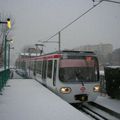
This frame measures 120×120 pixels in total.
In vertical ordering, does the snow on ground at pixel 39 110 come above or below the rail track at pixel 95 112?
above

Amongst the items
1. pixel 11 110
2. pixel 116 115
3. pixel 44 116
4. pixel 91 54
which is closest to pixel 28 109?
pixel 11 110

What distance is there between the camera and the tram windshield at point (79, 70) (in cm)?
1422

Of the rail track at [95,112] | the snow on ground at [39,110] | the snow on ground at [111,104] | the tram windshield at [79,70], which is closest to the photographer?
the snow on ground at [39,110]

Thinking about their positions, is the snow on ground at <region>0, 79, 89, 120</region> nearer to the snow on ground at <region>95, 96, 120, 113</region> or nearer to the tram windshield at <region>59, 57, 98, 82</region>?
the tram windshield at <region>59, 57, 98, 82</region>

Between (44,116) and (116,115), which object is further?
(116,115)

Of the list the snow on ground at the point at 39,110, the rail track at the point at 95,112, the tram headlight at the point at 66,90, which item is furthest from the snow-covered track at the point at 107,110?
the snow on ground at the point at 39,110

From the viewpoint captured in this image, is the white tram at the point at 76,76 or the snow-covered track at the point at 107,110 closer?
the snow-covered track at the point at 107,110

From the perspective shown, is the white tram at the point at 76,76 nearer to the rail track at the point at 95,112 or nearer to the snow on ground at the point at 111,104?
the rail track at the point at 95,112

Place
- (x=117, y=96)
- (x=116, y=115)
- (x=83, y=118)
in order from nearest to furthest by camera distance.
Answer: (x=83, y=118) → (x=116, y=115) → (x=117, y=96)

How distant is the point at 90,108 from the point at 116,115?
2462 millimetres

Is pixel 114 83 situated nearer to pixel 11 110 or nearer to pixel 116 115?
pixel 116 115

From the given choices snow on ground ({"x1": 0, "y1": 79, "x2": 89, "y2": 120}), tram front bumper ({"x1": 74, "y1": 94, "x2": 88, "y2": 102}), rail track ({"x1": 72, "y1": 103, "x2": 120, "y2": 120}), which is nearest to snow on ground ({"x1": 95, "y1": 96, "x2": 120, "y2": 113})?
rail track ({"x1": 72, "y1": 103, "x2": 120, "y2": 120})

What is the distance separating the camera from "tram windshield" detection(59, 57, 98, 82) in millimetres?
14219

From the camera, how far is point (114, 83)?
1512 centimetres
